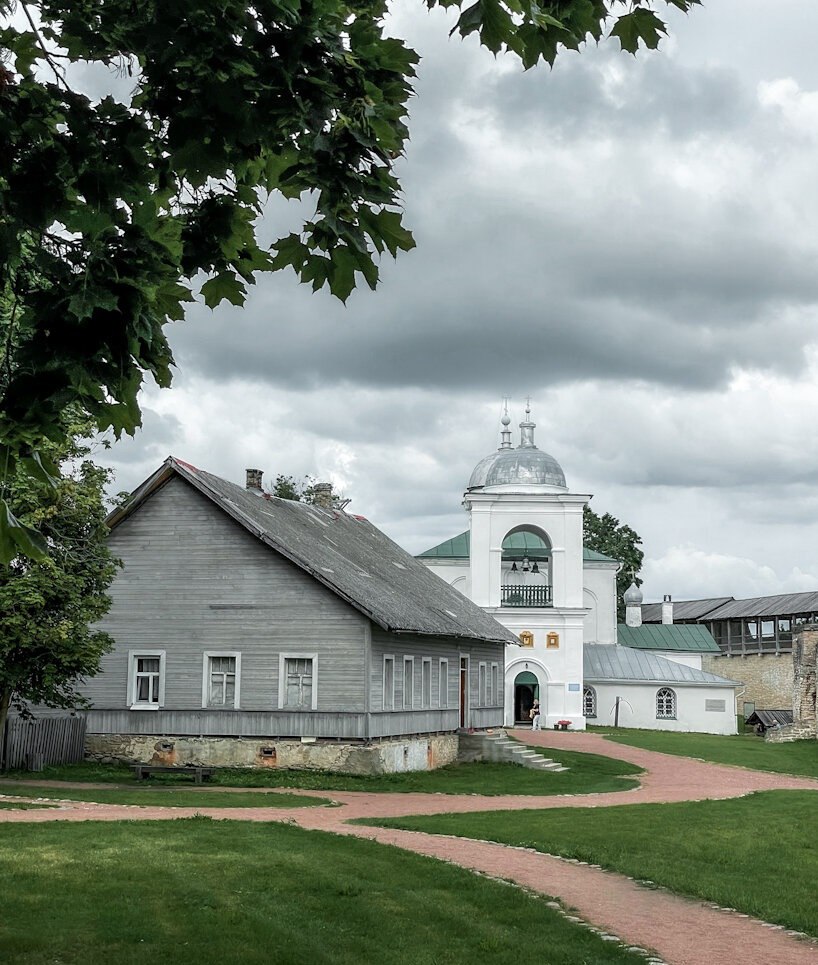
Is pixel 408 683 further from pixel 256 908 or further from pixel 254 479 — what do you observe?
pixel 256 908

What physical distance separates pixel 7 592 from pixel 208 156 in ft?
63.8

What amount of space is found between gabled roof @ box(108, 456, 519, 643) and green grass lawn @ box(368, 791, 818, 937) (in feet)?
27.0

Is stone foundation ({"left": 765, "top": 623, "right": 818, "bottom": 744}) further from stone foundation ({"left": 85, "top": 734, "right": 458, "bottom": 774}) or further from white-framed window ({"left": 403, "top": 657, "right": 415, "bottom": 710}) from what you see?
A: stone foundation ({"left": 85, "top": 734, "right": 458, "bottom": 774})

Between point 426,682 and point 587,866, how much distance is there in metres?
17.3

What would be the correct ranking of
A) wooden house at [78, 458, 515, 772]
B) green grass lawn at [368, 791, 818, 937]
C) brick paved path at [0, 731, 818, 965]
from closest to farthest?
brick paved path at [0, 731, 818, 965] < green grass lawn at [368, 791, 818, 937] < wooden house at [78, 458, 515, 772]

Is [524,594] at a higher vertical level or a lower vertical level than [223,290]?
higher

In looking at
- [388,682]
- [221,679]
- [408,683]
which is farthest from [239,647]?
[408,683]

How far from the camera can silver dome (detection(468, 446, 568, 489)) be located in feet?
190

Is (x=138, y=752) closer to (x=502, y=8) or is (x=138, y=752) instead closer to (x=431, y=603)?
(x=431, y=603)

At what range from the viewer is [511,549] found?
2579 inches

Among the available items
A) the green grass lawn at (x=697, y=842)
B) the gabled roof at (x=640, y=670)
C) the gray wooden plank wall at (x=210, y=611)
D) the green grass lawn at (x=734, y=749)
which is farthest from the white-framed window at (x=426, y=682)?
the gabled roof at (x=640, y=670)

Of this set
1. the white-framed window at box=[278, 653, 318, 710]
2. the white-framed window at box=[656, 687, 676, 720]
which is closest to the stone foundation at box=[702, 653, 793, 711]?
the white-framed window at box=[656, 687, 676, 720]

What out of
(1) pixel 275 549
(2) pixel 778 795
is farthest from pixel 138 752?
(2) pixel 778 795

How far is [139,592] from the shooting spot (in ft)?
98.5
